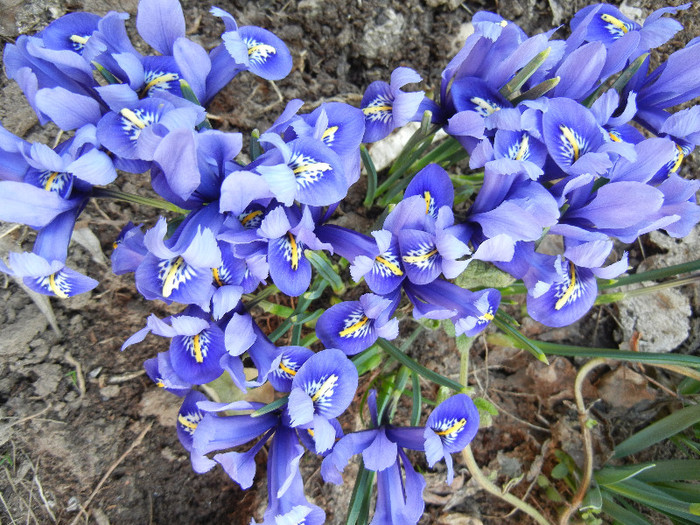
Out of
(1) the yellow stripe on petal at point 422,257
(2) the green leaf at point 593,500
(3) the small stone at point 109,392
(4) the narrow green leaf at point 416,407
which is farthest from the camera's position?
(3) the small stone at point 109,392

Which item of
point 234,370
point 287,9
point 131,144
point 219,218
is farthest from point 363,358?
point 287,9

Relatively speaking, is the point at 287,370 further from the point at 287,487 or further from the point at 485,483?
the point at 485,483

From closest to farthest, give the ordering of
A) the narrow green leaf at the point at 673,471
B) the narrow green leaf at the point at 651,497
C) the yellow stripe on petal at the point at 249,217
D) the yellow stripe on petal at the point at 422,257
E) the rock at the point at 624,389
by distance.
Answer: the yellow stripe on petal at the point at 249,217
the yellow stripe on petal at the point at 422,257
the narrow green leaf at the point at 651,497
the narrow green leaf at the point at 673,471
the rock at the point at 624,389

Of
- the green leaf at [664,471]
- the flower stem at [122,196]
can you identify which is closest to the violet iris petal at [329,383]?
the flower stem at [122,196]

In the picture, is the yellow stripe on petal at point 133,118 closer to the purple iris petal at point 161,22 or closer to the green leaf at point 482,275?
the purple iris petal at point 161,22

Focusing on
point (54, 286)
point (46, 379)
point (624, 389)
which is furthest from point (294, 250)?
point (624, 389)

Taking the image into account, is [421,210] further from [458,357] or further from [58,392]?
[58,392]
